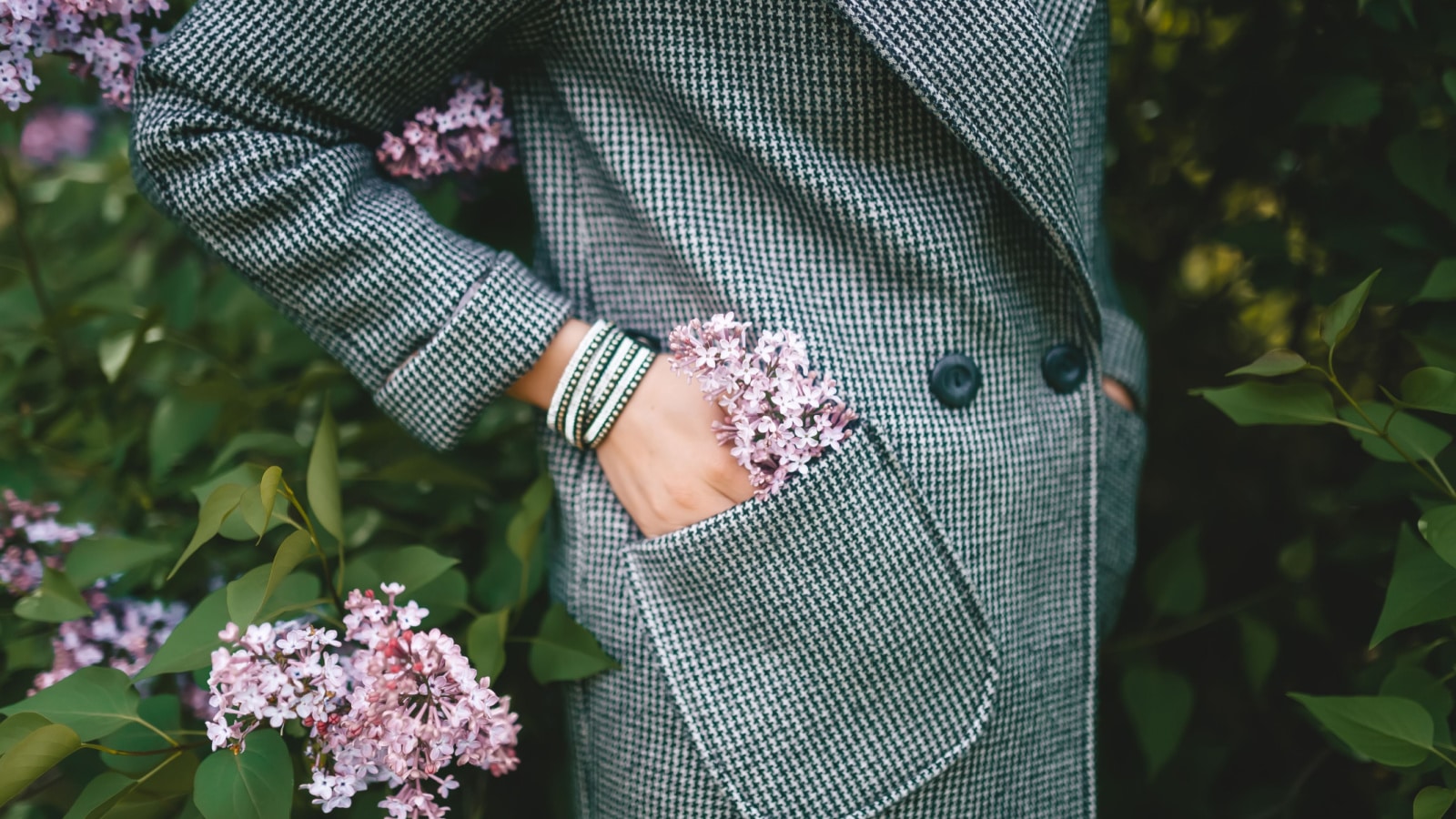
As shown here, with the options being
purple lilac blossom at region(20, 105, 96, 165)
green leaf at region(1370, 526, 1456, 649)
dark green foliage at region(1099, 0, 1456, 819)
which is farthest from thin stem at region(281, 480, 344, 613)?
purple lilac blossom at region(20, 105, 96, 165)

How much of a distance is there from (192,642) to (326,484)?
0.62 feet

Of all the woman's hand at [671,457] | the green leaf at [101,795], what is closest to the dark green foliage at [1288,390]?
the woman's hand at [671,457]

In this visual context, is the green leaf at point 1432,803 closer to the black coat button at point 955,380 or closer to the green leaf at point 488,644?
the black coat button at point 955,380

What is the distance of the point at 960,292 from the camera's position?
98 centimetres

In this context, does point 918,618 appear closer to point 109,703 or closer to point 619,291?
point 619,291

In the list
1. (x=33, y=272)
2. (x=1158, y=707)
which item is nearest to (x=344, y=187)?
(x=33, y=272)

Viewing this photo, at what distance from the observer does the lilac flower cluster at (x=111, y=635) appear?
106 centimetres

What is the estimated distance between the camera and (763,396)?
858 millimetres

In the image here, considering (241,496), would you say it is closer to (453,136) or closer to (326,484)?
(326,484)

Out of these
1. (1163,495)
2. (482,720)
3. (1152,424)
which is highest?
(482,720)

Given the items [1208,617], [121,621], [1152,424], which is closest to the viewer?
[121,621]

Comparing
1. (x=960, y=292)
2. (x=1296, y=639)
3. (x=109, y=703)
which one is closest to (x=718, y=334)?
(x=960, y=292)

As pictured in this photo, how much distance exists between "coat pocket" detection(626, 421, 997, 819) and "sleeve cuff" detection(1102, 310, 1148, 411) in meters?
0.43

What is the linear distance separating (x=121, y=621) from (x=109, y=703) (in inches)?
12.9
